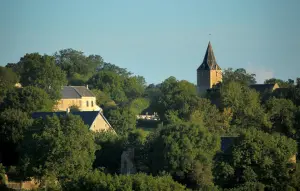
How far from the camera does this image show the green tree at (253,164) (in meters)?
48.3

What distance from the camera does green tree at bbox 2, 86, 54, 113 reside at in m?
62.5

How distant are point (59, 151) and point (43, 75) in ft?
89.5

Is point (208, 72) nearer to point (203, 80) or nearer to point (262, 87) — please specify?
point (203, 80)

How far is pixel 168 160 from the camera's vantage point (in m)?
47.9

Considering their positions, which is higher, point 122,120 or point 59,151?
point 122,120

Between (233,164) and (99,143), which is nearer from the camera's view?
(233,164)

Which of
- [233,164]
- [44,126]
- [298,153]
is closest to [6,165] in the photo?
[44,126]

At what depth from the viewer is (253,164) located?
4916cm

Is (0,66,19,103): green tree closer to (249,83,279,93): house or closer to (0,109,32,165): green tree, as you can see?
(0,109,32,165): green tree

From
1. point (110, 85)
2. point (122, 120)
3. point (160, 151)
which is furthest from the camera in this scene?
point (110, 85)

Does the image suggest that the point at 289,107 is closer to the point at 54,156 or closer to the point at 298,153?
the point at 298,153

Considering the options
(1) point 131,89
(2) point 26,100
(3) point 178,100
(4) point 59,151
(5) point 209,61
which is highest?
(5) point 209,61

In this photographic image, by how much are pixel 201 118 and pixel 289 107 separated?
21.0 ft

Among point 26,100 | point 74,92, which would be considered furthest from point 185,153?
point 74,92
